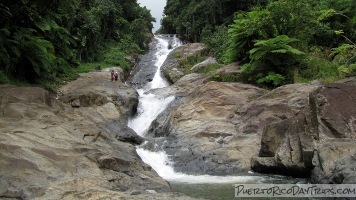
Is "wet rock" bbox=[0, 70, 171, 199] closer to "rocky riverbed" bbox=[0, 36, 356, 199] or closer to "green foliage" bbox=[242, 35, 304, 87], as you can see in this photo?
"rocky riverbed" bbox=[0, 36, 356, 199]

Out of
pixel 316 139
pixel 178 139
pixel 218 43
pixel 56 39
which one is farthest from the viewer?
pixel 218 43

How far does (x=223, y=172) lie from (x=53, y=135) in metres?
5.84

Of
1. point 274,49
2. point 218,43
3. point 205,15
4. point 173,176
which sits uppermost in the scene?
point 205,15

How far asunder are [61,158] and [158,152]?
608 cm

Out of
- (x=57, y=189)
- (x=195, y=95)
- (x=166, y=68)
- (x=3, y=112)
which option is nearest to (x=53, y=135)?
(x=3, y=112)

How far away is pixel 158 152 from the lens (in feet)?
48.8

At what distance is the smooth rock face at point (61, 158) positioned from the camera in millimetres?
7457

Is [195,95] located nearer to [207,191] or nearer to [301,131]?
[301,131]

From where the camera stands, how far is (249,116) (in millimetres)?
15234

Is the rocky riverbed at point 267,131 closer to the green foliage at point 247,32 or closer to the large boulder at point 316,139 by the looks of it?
the large boulder at point 316,139

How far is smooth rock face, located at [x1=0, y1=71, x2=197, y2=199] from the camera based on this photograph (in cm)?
746

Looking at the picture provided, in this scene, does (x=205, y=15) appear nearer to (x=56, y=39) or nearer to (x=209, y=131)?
(x=56, y=39)

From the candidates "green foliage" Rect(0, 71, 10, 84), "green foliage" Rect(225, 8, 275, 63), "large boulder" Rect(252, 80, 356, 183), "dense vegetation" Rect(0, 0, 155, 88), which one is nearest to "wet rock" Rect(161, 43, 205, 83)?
"dense vegetation" Rect(0, 0, 155, 88)

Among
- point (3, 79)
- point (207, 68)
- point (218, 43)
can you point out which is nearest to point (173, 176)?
point (3, 79)
